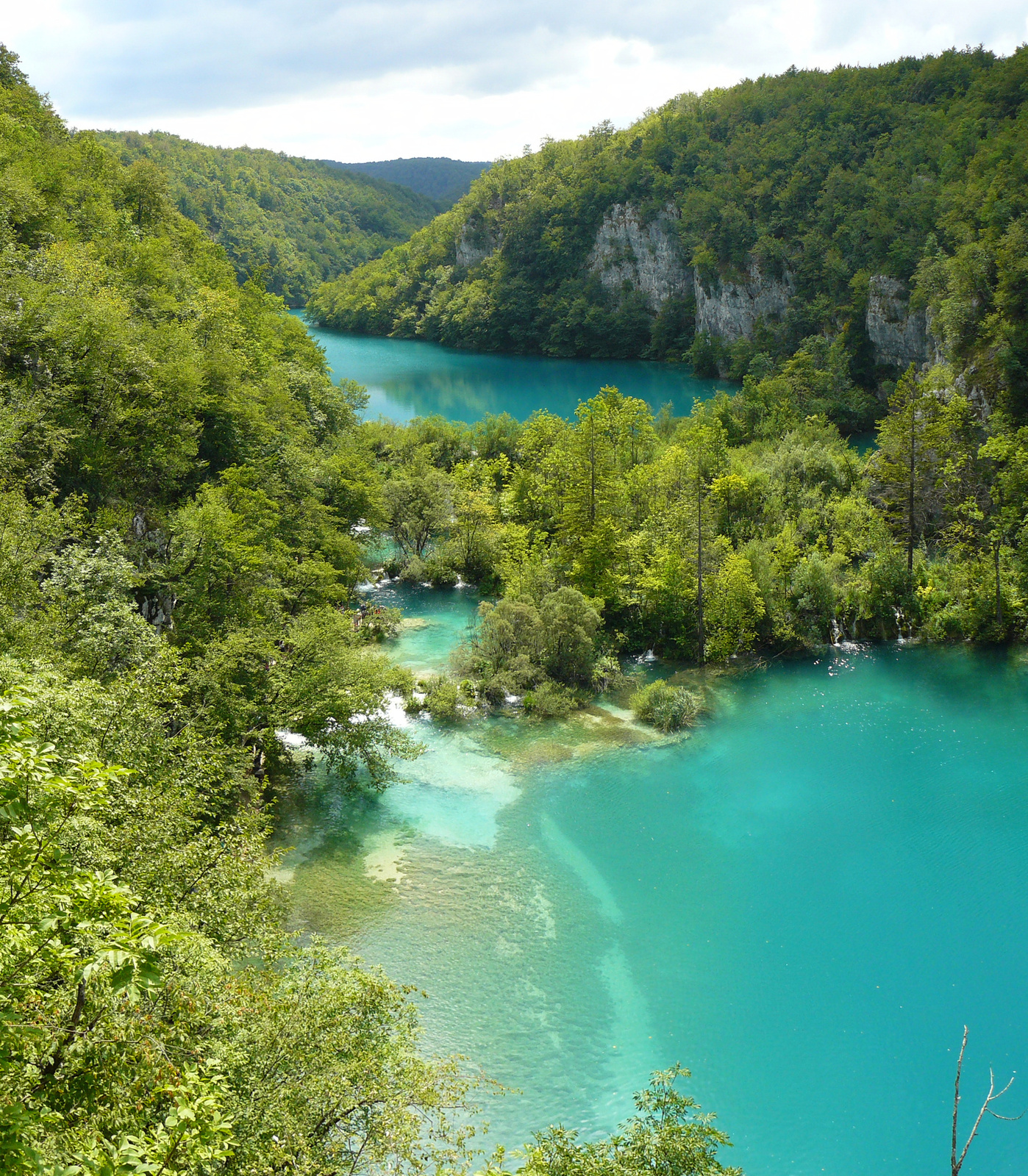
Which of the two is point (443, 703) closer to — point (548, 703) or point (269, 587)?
point (548, 703)

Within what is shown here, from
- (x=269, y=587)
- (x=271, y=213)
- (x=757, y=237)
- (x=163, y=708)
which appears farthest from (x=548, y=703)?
(x=271, y=213)

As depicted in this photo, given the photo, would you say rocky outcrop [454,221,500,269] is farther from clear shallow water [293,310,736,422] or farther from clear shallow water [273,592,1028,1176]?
clear shallow water [273,592,1028,1176]

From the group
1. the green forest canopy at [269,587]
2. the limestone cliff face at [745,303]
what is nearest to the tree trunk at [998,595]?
the green forest canopy at [269,587]

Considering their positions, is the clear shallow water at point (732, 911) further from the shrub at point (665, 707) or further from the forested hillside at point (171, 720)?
the forested hillside at point (171, 720)

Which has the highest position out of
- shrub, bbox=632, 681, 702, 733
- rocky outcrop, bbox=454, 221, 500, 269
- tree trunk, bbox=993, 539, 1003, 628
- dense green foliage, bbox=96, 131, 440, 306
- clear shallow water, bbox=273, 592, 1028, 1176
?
dense green foliage, bbox=96, 131, 440, 306

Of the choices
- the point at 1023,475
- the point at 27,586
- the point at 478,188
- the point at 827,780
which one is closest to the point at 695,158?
the point at 478,188

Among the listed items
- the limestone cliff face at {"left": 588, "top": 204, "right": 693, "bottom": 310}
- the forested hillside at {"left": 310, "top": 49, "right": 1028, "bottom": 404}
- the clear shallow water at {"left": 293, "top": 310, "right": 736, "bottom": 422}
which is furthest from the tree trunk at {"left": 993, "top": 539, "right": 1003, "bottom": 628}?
the limestone cliff face at {"left": 588, "top": 204, "right": 693, "bottom": 310}
